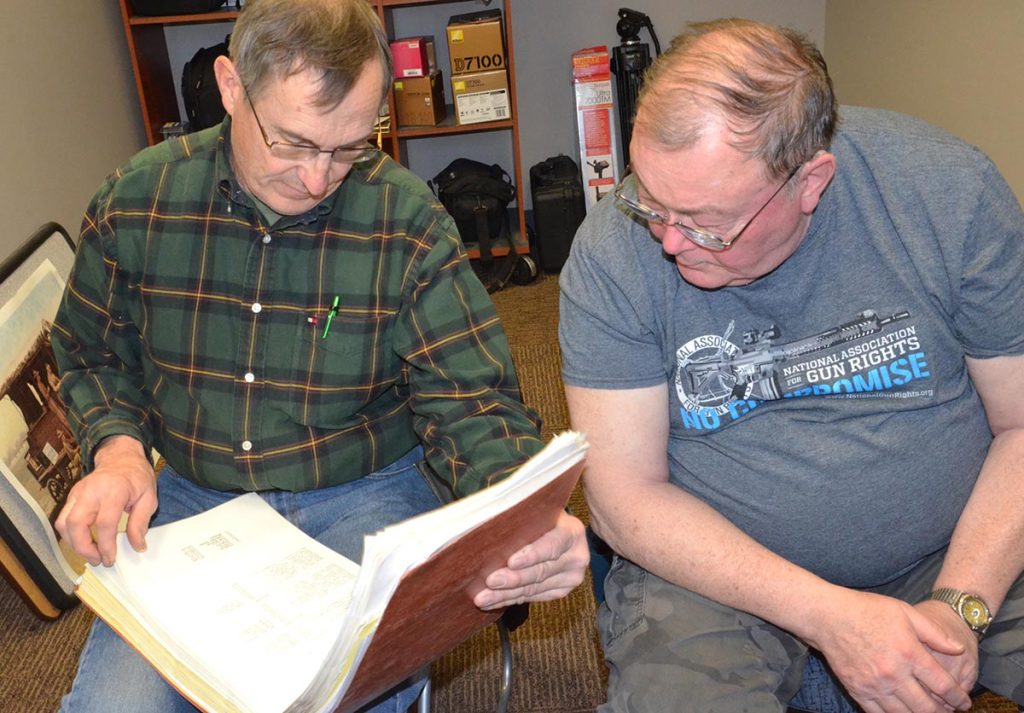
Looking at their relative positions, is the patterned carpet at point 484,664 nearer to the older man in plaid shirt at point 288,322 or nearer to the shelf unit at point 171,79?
the older man in plaid shirt at point 288,322

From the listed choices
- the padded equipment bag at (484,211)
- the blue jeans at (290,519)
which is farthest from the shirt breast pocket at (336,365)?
the padded equipment bag at (484,211)

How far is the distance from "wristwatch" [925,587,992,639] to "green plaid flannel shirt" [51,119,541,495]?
0.57 m

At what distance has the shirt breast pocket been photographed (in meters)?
1.38

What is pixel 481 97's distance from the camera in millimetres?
3826

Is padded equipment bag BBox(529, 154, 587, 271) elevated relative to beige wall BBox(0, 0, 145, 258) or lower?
lower

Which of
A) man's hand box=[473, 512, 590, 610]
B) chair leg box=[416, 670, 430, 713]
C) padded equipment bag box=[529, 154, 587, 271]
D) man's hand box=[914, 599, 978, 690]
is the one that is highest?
man's hand box=[473, 512, 590, 610]

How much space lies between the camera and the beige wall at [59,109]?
2701 millimetres

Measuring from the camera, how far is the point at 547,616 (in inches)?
83.8

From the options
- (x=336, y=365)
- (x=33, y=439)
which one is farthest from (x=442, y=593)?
(x=33, y=439)

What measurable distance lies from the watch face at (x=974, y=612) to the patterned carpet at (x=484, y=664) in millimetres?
664

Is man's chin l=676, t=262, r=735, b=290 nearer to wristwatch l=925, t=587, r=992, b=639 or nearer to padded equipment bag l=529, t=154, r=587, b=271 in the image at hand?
wristwatch l=925, t=587, r=992, b=639

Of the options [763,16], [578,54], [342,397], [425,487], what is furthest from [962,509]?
[763,16]

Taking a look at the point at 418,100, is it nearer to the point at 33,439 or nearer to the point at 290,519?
the point at 33,439

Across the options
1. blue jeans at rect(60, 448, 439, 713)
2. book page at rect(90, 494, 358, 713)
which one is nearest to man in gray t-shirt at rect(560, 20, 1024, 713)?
blue jeans at rect(60, 448, 439, 713)
